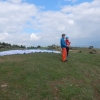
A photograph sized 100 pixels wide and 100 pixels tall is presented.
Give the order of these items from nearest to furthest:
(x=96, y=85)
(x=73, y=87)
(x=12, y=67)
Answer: (x=73, y=87)
(x=96, y=85)
(x=12, y=67)

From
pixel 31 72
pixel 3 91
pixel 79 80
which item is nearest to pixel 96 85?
pixel 79 80

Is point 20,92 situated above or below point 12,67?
below

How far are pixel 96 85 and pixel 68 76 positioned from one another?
80.3 inches

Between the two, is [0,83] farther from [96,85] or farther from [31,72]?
[96,85]

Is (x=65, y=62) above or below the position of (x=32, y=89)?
above

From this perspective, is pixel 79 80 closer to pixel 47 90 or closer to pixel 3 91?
pixel 47 90

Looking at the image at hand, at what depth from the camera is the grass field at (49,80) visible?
11461 millimetres

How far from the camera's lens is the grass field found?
11.5 meters

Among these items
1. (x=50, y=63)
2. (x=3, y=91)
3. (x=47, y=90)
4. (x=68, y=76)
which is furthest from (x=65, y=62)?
(x=3, y=91)

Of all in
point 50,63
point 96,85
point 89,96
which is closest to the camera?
point 89,96

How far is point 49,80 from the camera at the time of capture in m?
13.4

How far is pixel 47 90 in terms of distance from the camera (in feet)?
38.9

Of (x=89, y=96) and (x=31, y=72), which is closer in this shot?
(x=89, y=96)

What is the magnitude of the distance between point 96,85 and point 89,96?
2.07 m
